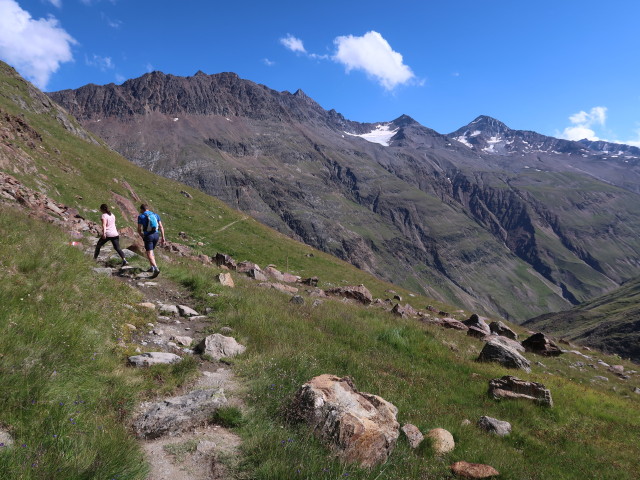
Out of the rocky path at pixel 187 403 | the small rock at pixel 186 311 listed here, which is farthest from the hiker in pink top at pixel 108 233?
the small rock at pixel 186 311

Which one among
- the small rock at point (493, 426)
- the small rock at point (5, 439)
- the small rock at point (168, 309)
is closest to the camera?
the small rock at point (5, 439)

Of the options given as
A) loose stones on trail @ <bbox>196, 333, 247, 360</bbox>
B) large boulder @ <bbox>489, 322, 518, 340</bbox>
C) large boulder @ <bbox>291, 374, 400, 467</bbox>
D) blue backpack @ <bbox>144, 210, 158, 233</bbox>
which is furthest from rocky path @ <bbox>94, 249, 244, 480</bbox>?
large boulder @ <bbox>489, 322, 518, 340</bbox>

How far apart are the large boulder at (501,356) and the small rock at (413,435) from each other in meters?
8.39

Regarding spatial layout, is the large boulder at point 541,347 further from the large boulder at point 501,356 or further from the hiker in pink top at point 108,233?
the hiker in pink top at point 108,233

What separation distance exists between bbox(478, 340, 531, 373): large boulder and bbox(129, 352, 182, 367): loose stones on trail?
11.4m

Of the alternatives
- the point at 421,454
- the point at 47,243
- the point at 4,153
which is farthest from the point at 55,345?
the point at 4,153

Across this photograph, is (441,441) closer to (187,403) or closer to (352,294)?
(187,403)

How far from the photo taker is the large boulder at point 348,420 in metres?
5.07

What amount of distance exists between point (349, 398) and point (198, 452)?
249 cm

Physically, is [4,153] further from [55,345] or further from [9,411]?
[9,411]

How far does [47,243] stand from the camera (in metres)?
9.61

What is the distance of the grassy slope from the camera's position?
4.20m

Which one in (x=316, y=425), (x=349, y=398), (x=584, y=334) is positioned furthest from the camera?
(x=584, y=334)

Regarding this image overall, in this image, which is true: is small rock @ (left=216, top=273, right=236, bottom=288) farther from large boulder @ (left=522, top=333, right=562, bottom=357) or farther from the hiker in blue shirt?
large boulder @ (left=522, top=333, right=562, bottom=357)
